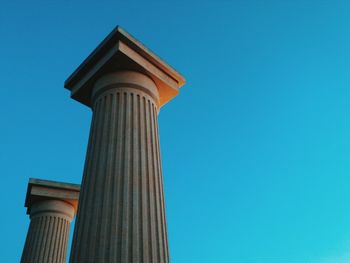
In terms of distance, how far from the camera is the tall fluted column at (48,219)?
23500mm

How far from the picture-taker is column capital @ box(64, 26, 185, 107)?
15164mm

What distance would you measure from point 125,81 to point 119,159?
3.76m

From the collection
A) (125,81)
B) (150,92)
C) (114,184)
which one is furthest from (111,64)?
(114,184)

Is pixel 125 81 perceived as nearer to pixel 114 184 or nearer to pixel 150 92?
pixel 150 92

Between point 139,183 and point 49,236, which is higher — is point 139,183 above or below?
below

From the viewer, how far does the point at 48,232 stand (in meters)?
24.2

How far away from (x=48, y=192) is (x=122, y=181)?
14637mm

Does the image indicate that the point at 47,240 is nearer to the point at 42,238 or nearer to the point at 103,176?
the point at 42,238

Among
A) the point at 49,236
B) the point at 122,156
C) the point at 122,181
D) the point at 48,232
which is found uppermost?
the point at 48,232

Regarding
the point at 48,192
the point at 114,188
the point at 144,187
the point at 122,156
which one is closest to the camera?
the point at 114,188

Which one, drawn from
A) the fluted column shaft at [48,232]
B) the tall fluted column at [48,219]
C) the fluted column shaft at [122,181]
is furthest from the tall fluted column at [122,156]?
the fluted column shaft at [48,232]

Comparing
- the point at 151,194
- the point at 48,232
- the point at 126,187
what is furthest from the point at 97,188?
the point at 48,232

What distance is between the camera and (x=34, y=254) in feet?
76.3

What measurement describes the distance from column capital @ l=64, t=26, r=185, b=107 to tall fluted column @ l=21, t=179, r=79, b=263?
Result: 10.4 m
